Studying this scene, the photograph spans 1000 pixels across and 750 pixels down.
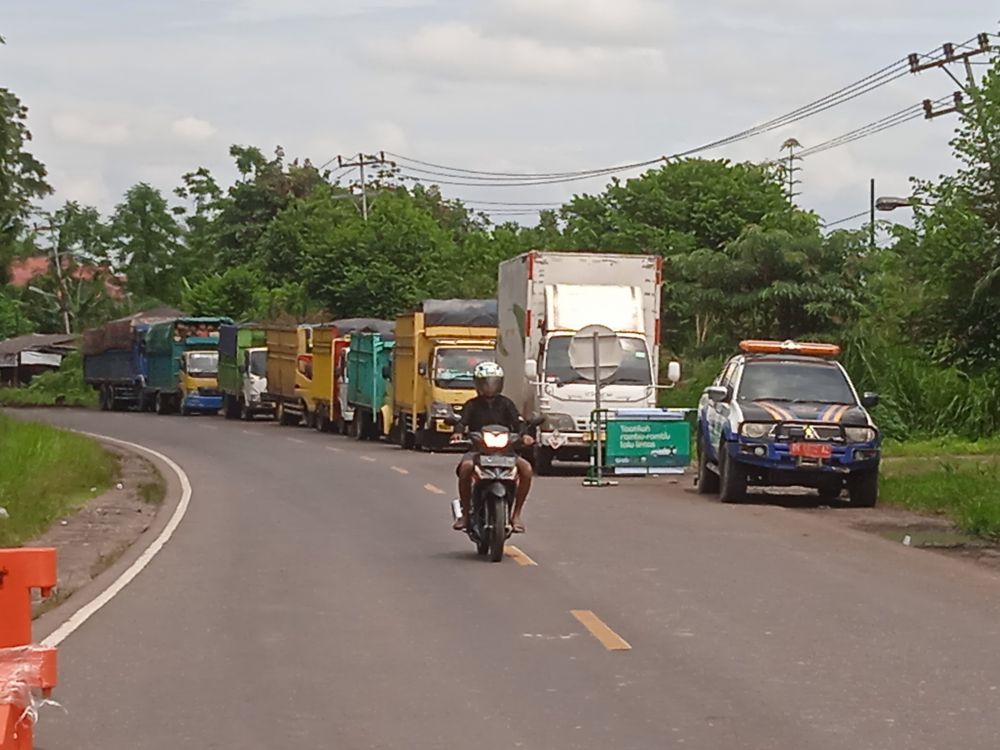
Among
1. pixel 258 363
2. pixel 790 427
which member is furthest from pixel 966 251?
pixel 258 363

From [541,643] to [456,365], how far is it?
25805mm

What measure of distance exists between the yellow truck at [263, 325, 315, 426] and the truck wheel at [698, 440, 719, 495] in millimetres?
25371

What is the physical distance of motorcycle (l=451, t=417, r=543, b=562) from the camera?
1598 centimetres

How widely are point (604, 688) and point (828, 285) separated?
29.2 metres

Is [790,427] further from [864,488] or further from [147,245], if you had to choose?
[147,245]

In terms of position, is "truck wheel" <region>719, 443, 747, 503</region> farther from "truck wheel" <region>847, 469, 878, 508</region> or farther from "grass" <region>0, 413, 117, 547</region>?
"grass" <region>0, 413, 117, 547</region>

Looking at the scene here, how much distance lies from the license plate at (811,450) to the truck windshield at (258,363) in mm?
34742

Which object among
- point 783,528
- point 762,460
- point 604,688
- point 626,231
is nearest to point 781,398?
point 762,460

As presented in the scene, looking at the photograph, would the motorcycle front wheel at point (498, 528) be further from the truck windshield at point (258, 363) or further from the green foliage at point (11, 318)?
the green foliage at point (11, 318)

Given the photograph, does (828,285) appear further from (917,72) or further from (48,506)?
(48,506)

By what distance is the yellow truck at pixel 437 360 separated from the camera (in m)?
36.8

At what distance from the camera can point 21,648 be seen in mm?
8055

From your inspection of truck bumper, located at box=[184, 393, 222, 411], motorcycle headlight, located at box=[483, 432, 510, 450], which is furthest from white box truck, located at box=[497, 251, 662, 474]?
truck bumper, located at box=[184, 393, 222, 411]

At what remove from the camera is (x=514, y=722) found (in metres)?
8.87
